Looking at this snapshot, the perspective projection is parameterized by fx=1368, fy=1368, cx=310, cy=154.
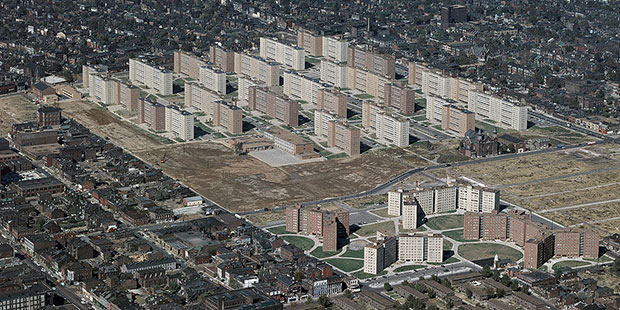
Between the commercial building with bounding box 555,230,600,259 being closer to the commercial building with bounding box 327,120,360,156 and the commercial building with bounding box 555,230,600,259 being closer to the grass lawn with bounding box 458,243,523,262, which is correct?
the grass lawn with bounding box 458,243,523,262

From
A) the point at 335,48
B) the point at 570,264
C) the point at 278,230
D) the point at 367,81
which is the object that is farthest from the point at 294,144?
the point at 335,48

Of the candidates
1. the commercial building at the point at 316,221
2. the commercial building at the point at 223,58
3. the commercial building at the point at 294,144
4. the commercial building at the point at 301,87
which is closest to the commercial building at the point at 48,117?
the commercial building at the point at 294,144

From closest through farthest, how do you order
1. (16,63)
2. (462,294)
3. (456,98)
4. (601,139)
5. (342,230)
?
(462,294), (342,230), (601,139), (456,98), (16,63)

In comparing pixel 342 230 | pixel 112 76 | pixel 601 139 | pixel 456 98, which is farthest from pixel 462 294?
pixel 112 76

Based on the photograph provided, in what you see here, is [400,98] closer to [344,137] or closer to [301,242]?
[344,137]

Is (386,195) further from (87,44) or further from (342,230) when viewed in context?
(87,44)
